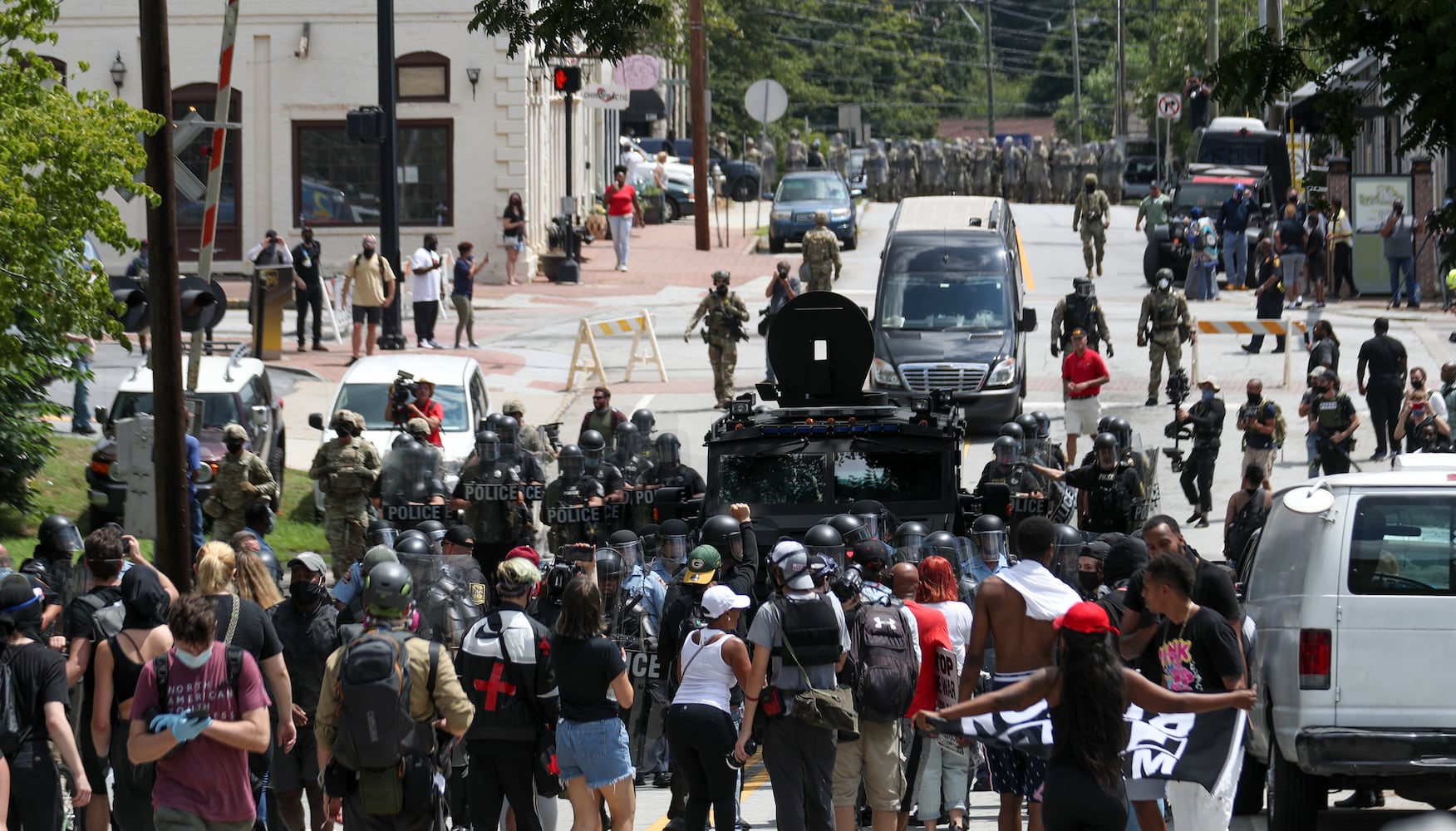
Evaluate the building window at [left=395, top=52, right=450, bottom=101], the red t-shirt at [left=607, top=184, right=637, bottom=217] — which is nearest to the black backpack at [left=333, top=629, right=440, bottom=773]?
the building window at [left=395, top=52, right=450, bottom=101]

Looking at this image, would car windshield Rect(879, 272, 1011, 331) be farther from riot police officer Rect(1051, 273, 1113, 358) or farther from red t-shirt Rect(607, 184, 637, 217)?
red t-shirt Rect(607, 184, 637, 217)

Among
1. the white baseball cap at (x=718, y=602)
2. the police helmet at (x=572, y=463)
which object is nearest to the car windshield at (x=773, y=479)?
the police helmet at (x=572, y=463)

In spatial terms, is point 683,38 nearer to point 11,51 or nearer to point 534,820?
point 11,51

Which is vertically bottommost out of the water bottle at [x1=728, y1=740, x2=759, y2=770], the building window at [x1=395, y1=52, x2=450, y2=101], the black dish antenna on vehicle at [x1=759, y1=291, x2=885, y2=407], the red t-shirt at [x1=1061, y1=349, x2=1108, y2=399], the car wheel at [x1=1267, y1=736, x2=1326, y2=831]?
the car wheel at [x1=1267, y1=736, x2=1326, y2=831]

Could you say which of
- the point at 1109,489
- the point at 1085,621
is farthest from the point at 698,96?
the point at 1085,621

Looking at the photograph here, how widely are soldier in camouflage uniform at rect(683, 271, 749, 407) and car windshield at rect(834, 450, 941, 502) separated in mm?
10341

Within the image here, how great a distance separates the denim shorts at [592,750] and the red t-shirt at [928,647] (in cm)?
158

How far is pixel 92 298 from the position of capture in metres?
14.4

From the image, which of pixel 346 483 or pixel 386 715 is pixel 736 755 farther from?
pixel 346 483

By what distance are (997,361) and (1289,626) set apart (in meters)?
14.6

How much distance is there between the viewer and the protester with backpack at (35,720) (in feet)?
25.7

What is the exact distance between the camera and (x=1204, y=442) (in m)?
18.8

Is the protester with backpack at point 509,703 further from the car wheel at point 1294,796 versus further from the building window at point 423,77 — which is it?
the building window at point 423,77

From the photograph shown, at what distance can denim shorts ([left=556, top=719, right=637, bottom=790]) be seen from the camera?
8305 millimetres
